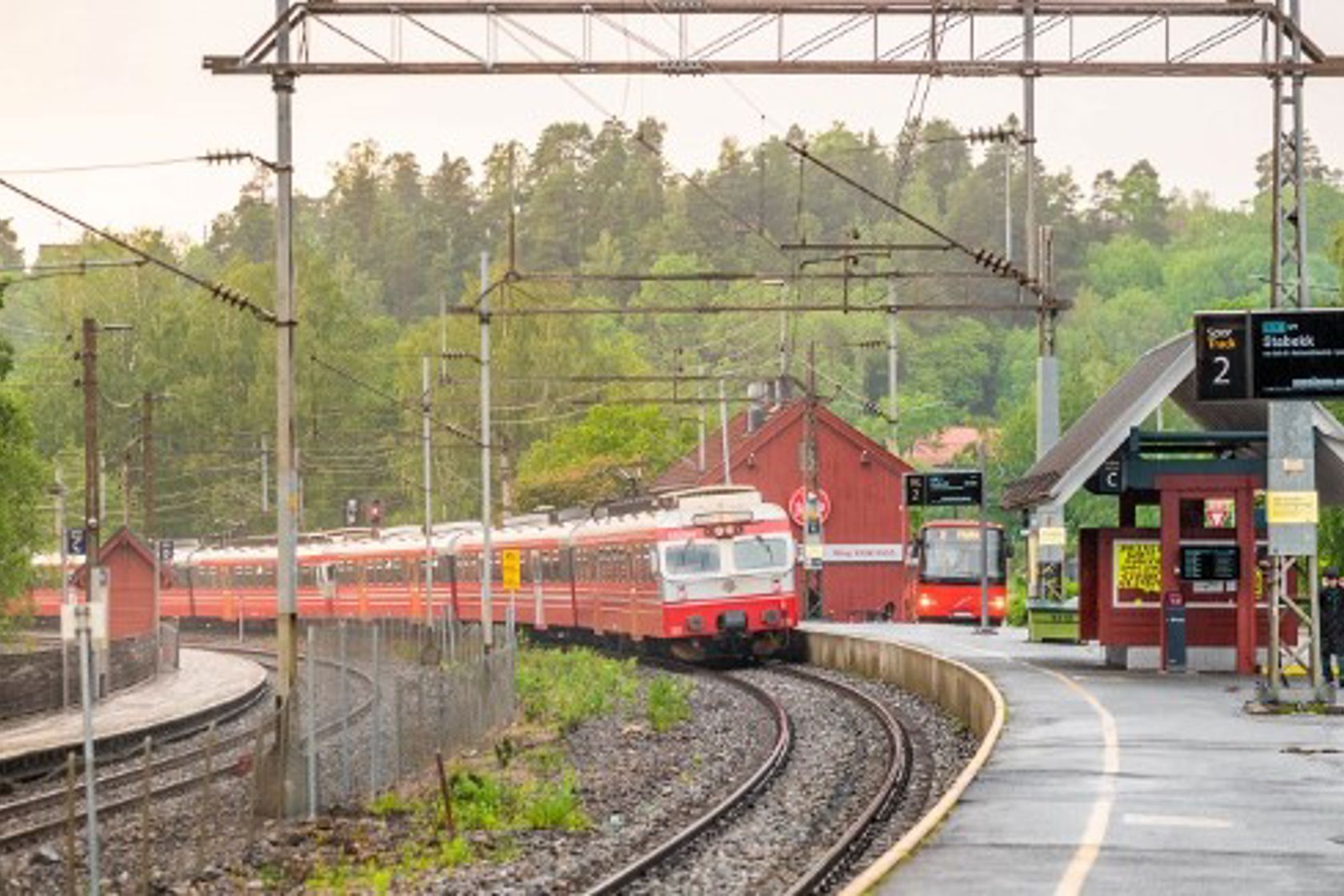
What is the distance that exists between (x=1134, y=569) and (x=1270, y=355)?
8.80 meters

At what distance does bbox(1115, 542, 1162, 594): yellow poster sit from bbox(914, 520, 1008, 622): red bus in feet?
119

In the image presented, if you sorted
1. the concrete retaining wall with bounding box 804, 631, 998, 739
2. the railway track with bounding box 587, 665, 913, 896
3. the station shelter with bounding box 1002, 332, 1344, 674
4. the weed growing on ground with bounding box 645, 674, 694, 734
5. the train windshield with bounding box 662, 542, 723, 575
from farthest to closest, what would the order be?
the train windshield with bounding box 662, 542, 723, 575
the weed growing on ground with bounding box 645, 674, 694, 734
the station shelter with bounding box 1002, 332, 1344, 674
the concrete retaining wall with bounding box 804, 631, 998, 739
the railway track with bounding box 587, 665, 913, 896

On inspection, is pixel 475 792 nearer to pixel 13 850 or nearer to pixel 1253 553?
pixel 13 850

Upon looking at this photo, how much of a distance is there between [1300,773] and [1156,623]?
52.8 feet

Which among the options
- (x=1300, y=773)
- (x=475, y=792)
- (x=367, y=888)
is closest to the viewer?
(x=367, y=888)

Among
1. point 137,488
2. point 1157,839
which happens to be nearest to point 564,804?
point 1157,839

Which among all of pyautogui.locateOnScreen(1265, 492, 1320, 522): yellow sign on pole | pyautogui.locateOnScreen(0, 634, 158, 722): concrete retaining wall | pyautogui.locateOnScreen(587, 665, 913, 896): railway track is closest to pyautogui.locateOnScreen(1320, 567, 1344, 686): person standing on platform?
pyautogui.locateOnScreen(1265, 492, 1320, 522): yellow sign on pole

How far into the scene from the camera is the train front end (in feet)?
175

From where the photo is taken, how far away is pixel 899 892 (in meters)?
16.9

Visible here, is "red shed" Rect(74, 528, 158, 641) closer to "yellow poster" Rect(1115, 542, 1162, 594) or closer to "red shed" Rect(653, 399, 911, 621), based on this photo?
"yellow poster" Rect(1115, 542, 1162, 594)

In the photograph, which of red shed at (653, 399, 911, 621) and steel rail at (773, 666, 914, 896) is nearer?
steel rail at (773, 666, 914, 896)

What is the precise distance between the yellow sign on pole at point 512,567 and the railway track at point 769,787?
20.5 meters

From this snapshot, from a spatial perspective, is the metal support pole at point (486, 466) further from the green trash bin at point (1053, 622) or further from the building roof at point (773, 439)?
the building roof at point (773, 439)

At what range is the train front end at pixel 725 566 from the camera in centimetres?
5334
